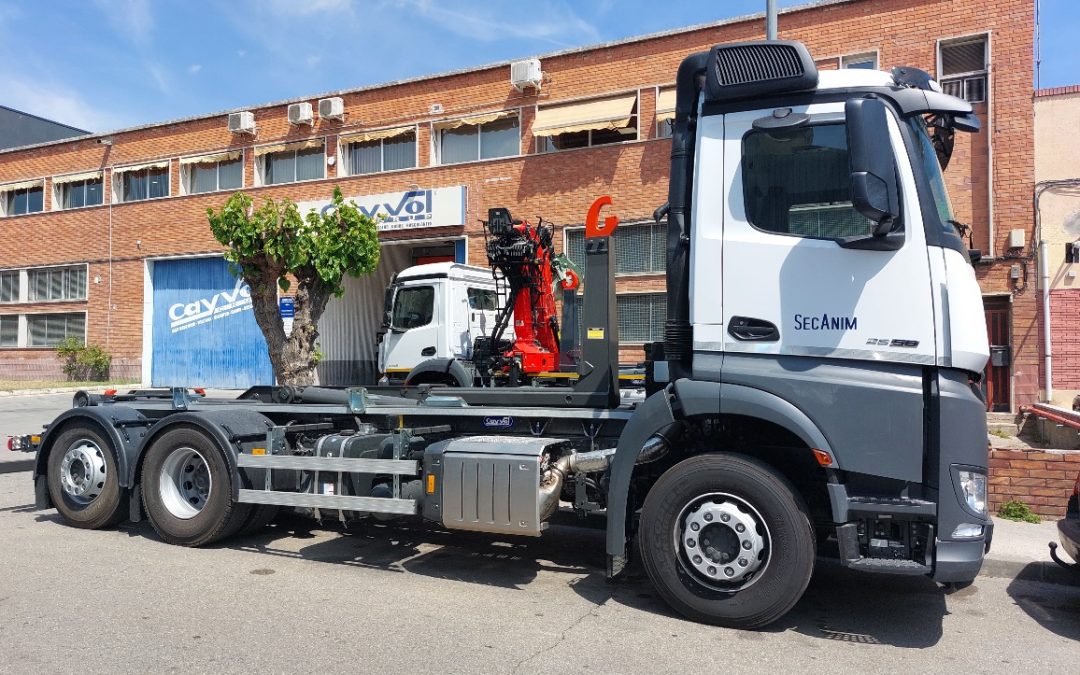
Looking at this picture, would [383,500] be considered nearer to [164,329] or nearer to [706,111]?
[706,111]

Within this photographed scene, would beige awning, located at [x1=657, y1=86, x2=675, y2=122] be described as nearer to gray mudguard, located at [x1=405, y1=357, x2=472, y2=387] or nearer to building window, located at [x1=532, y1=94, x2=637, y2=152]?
building window, located at [x1=532, y1=94, x2=637, y2=152]

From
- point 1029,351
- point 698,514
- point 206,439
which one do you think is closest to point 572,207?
point 1029,351

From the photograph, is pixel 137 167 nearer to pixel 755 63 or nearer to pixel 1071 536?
pixel 755 63

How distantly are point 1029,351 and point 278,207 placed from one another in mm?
14179

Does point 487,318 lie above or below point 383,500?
above

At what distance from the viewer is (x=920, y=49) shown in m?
16.2

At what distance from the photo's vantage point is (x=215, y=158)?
2541 centimetres

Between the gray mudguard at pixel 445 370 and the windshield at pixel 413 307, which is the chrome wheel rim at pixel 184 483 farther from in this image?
the windshield at pixel 413 307

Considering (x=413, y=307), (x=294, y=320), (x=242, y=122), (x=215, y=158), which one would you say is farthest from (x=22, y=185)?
(x=413, y=307)

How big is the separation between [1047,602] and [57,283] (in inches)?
1246

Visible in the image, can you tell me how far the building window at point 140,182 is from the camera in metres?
26.7

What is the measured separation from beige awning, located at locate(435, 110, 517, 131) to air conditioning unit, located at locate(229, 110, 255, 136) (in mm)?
6796

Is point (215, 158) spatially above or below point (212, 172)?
above

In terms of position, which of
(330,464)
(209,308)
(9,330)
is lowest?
(330,464)
